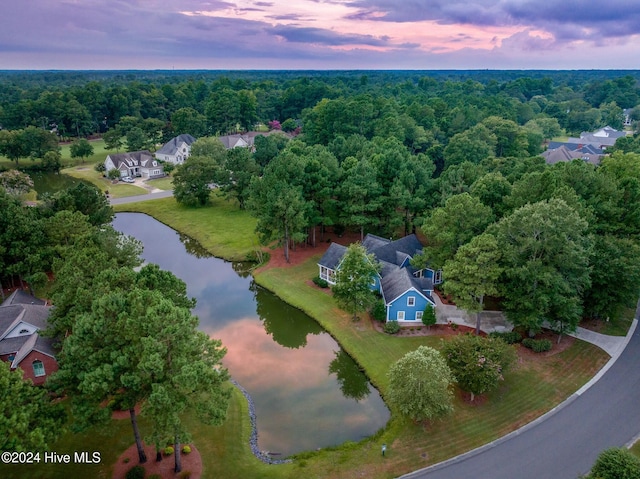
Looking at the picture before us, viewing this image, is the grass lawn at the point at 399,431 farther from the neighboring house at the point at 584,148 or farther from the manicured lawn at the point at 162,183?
the neighboring house at the point at 584,148

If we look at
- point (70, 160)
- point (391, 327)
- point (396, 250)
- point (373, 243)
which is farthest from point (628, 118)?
point (70, 160)

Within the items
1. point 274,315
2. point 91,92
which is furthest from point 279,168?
point 91,92

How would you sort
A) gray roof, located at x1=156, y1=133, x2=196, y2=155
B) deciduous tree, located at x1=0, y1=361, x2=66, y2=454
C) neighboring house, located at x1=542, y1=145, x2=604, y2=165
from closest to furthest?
1. deciduous tree, located at x1=0, y1=361, x2=66, y2=454
2. neighboring house, located at x1=542, y1=145, x2=604, y2=165
3. gray roof, located at x1=156, y1=133, x2=196, y2=155

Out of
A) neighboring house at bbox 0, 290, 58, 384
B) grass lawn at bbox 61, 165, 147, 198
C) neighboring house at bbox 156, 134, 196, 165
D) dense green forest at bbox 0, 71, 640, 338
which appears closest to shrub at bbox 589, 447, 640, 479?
dense green forest at bbox 0, 71, 640, 338

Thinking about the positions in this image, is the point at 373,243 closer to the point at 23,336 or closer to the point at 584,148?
the point at 23,336

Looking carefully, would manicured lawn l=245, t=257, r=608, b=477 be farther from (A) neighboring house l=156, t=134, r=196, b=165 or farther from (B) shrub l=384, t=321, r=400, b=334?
(A) neighboring house l=156, t=134, r=196, b=165

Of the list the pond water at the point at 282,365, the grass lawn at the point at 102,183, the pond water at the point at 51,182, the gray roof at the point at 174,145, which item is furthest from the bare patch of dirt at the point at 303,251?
the gray roof at the point at 174,145
